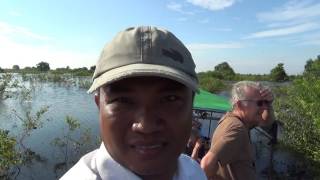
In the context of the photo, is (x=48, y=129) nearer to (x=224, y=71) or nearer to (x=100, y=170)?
(x=100, y=170)

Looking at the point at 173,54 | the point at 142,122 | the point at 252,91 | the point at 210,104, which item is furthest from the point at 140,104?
the point at 210,104

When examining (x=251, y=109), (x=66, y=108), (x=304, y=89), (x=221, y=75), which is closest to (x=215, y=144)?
(x=251, y=109)

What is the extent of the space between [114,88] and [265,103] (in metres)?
2.50

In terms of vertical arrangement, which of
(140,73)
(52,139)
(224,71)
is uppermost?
(224,71)

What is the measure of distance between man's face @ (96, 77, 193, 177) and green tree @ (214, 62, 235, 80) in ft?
150

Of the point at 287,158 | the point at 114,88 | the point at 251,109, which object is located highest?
the point at 114,88

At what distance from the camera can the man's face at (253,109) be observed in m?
3.17

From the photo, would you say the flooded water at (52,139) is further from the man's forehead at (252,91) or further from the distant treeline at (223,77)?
the distant treeline at (223,77)

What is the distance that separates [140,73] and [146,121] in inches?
4.6

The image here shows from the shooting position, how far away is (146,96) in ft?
3.18

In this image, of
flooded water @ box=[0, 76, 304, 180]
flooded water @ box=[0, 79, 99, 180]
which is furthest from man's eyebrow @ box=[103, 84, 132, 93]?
flooded water @ box=[0, 79, 99, 180]

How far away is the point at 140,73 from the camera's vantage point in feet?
3.08

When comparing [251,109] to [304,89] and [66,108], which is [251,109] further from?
[66,108]

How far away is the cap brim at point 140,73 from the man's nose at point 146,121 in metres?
0.09
